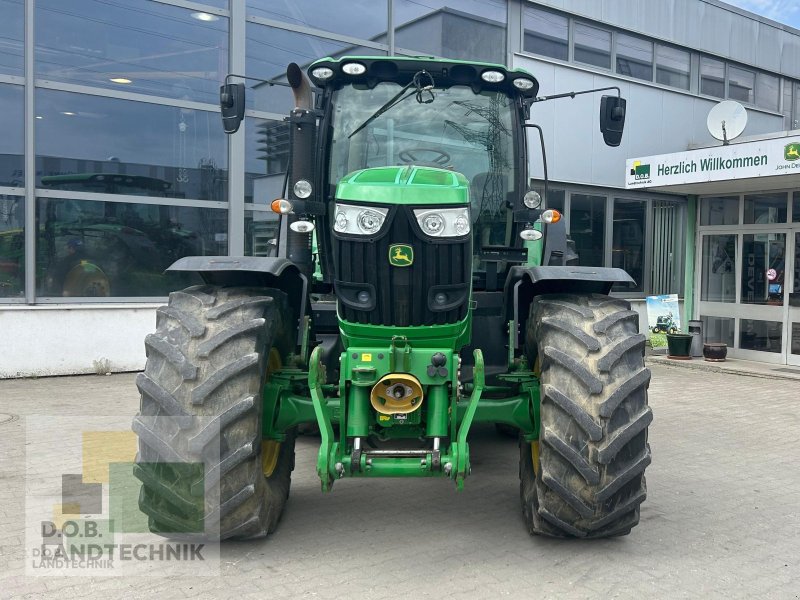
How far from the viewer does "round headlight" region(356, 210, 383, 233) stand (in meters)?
3.72

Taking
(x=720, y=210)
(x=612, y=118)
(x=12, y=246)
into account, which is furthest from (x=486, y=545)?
(x=720, y=210)

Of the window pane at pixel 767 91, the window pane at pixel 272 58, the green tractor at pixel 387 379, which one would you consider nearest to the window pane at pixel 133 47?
the window pane at pixel 272 58

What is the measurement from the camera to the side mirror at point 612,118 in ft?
17.7

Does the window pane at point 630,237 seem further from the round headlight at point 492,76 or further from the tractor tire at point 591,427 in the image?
the tractor tire at point 591,427

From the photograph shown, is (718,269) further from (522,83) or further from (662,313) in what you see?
(522,83)

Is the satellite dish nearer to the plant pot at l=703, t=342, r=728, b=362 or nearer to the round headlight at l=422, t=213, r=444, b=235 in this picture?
the plant pot at l=703, t=342, r=728, b=362

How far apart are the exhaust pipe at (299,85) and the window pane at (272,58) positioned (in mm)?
6444

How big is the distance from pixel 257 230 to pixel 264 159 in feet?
3.59

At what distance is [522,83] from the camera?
4863mm

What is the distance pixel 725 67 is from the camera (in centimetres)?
1636

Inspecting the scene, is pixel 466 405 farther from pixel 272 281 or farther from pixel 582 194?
pixel 582 194

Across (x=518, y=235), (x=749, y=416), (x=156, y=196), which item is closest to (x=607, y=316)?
(x=518, y=235)

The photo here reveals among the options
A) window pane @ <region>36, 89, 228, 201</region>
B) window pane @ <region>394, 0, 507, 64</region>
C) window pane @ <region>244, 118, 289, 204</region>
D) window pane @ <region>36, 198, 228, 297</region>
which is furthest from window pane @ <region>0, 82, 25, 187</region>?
window pane @ <region>394, 0, 507, 64</region>

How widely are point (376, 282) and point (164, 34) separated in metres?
8.26
